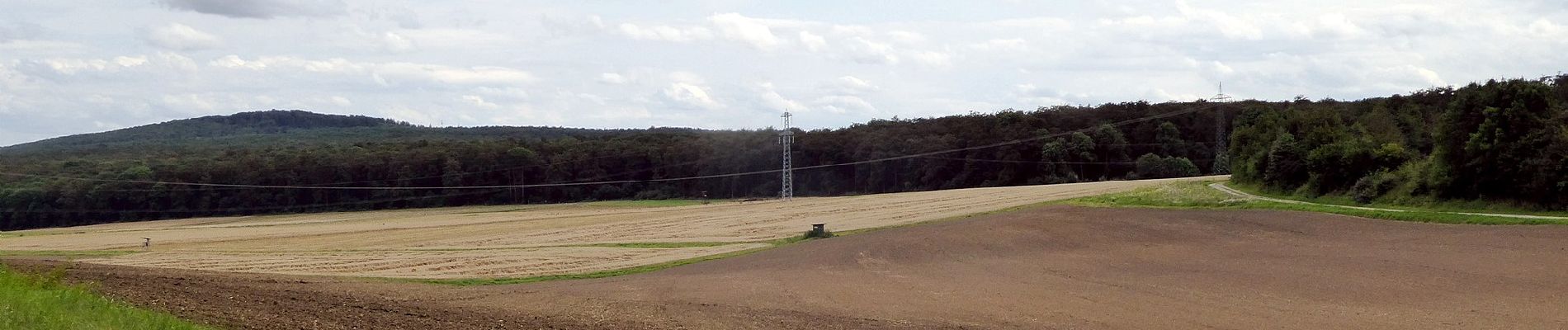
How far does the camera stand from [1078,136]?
111000mm

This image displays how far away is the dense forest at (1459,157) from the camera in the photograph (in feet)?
113

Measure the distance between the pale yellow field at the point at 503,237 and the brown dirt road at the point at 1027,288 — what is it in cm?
638

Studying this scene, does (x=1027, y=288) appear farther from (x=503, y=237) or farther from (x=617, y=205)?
(x=617, y=205)

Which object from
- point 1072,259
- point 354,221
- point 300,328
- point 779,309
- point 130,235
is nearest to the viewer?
point 300,328

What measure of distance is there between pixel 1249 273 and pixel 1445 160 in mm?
13951

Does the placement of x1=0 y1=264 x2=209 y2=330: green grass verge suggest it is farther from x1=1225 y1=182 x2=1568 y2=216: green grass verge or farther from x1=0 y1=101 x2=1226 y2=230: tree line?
x1=0 y1=101 x2=1226 y2=230: tree line

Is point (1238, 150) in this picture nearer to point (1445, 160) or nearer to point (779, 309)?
point (1445, 160)

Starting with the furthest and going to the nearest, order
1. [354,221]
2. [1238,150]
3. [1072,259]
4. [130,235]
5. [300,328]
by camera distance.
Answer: [354,221] → [130,235] → [1238,150] → [1072,259] → [300,328]

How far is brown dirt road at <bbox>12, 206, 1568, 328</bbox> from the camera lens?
69.3 ft

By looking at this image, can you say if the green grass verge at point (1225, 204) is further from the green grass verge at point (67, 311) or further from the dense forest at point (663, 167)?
the dense forest at point (663, 167)

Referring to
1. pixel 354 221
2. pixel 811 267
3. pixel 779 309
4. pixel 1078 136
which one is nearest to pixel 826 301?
pixel 779 309

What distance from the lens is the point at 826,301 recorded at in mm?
24344

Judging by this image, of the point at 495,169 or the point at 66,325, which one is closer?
the point at 66,325

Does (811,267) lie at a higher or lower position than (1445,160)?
lower
